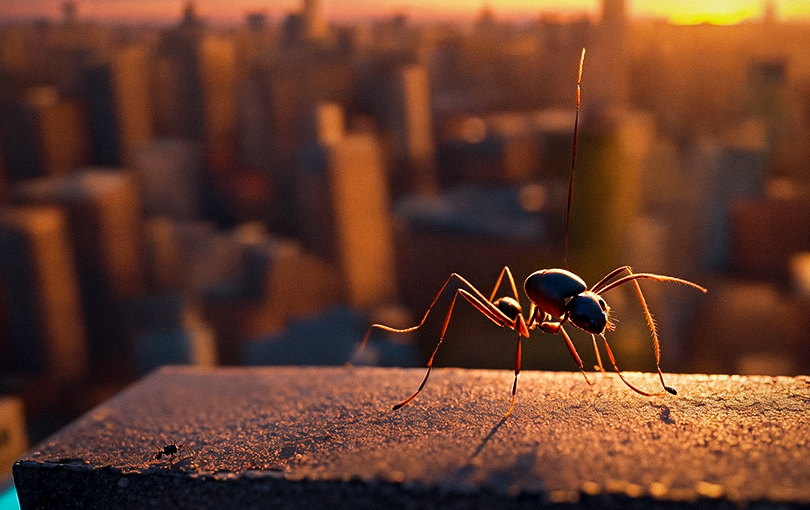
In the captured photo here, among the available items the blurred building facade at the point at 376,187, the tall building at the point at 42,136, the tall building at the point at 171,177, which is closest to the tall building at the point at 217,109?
the blurred building facade at the point at 376,187

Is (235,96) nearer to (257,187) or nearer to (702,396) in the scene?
(257,187)

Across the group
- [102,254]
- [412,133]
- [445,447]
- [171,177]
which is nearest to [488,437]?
[445,447]

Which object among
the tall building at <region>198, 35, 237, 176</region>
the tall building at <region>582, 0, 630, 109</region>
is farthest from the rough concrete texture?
the tall building at <region>582, 0, 630, 109</region>

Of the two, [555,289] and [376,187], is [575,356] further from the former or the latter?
[376,187]

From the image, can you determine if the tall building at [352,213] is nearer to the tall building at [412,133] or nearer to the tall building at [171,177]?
the tall building at [412,133]

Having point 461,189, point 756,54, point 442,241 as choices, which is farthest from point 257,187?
point 756,54

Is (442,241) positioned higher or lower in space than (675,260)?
higher

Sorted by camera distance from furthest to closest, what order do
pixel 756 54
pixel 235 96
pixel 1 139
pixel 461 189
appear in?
1. pixel 756 54
2. pixel 235 96
3. pixel 461 189
4. pixel 1 139
